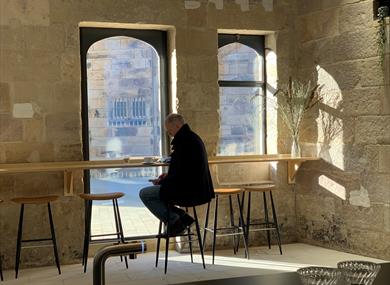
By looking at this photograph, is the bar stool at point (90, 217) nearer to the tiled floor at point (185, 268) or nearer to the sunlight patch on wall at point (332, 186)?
the tiled floor at point (185, 268)

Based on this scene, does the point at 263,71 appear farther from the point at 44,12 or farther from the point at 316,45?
the point at 44,12

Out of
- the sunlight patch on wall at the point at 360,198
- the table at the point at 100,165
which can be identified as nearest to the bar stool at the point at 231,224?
the table at the point at 100,165

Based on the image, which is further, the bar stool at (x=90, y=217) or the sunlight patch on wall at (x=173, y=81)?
the sunlight patch on wall at (x=173, y=81)

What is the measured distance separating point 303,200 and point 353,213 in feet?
2.39

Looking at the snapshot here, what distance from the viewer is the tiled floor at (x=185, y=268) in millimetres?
4508

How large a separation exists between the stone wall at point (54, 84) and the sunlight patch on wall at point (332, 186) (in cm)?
147

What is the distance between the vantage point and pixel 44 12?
508 cm

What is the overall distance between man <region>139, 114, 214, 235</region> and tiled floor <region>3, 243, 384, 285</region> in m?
0.42

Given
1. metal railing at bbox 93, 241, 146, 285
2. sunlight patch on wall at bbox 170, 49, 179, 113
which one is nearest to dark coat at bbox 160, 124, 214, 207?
sunlight patch on wall at bbox 170, 49, 179, 113

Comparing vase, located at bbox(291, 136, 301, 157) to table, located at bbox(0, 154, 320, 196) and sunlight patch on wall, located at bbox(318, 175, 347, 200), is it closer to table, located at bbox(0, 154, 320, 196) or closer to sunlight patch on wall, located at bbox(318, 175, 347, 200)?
table, located at bbox(0, 154, 320, 196)

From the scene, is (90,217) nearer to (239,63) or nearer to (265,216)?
(265,216)

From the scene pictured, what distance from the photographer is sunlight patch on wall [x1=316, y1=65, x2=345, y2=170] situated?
17.8 ft

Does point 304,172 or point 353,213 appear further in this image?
point 304,172

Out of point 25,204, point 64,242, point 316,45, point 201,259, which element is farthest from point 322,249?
point 25,204
